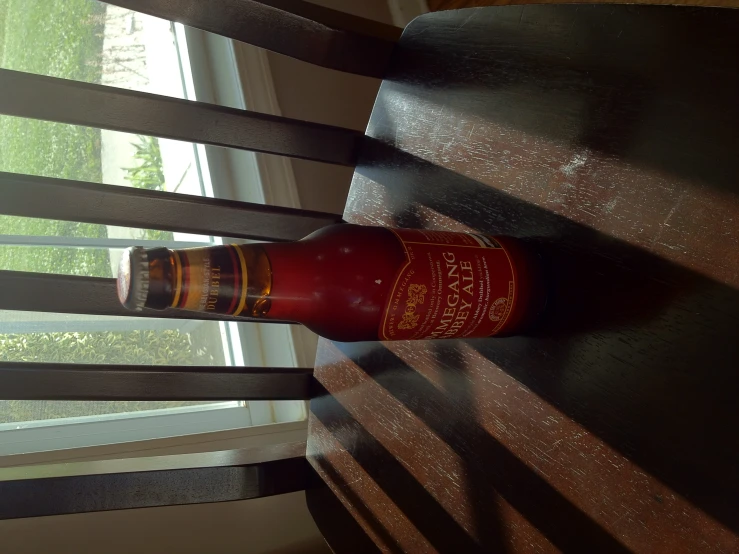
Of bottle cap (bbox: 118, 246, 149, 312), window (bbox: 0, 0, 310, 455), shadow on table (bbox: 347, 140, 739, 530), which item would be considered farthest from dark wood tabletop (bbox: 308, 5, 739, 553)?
window (bbox: 0, 0, 310, 455)

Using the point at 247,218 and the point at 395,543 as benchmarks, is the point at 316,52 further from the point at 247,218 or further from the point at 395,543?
the point at 395,543

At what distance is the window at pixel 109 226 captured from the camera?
1318mm

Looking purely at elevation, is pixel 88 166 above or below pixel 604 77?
below

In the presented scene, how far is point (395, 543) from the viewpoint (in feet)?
2.30

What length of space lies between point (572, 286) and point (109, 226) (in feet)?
3.30

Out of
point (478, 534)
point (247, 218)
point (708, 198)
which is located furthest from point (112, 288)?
point (708, 198)

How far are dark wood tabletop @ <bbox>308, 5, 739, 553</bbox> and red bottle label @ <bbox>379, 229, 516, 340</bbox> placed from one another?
50 millimetres

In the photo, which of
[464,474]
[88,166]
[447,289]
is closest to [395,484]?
[464,474]

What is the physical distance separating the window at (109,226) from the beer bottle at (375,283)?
0.93 m

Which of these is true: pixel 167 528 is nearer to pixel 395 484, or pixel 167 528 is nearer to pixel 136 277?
pixel 395 484

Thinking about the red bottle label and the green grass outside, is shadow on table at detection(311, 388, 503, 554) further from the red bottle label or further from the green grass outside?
the green grass outside

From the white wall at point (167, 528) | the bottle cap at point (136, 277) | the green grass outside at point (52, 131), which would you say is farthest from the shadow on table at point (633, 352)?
the green grass outside at point (52, 131)

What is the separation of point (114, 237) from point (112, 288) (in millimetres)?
805

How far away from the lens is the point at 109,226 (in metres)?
1.30
